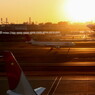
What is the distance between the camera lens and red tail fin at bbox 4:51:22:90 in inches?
611

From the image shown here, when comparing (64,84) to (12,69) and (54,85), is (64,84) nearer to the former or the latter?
(54,85)

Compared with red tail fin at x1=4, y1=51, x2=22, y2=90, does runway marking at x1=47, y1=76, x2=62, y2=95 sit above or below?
below

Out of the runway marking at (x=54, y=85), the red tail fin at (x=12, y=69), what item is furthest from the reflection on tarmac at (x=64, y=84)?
the red tail fin at (x=12, y=69)

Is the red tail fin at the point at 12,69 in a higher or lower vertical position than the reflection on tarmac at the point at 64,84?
higher

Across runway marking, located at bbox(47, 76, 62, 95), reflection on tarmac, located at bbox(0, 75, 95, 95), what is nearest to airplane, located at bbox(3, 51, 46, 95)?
reflection on tarmac, located at bbox(0, 75, 95, 95)

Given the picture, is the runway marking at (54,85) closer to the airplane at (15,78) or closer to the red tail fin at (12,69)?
the airplane at (15,78)

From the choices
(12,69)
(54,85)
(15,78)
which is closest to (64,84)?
(54,85)

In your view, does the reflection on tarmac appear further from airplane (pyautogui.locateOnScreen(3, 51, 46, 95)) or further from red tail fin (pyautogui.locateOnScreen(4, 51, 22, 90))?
red tail fin (pyautogui.locateOnScreen(4, 51, 22, 90))

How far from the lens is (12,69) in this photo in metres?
15.6

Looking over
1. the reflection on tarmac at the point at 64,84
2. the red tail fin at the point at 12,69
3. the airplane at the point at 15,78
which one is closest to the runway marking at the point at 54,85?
the reflection on tarmac at the point at 64,84

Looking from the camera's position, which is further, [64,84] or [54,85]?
[64,84]

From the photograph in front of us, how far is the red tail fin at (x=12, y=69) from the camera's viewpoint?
611 inches

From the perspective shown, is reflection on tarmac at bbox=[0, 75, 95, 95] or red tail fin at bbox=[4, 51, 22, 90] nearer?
red tail fin at bbox=[4, 51, 22, 90]

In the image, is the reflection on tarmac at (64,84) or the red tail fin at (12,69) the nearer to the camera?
the red tail fin at (12,69)
